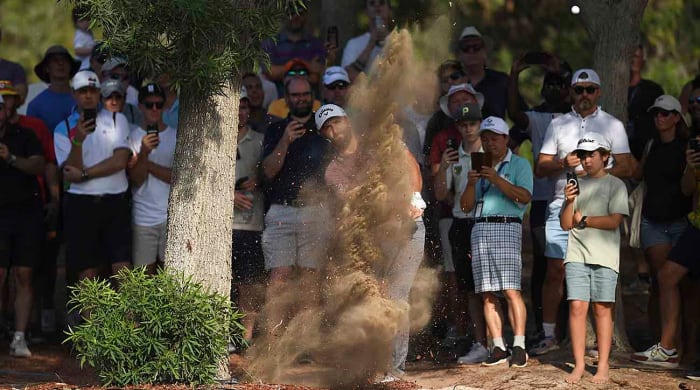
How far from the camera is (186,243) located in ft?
30.6

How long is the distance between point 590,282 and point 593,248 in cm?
30

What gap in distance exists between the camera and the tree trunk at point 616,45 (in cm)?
1205

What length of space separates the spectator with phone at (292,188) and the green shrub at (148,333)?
2.55m

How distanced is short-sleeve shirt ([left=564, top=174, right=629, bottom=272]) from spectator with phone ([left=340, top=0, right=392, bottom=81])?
3752 millimetres

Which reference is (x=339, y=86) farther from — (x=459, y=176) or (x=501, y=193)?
(x=501, y=193)

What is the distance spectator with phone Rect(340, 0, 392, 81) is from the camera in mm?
13773

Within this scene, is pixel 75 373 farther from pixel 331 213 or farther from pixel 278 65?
pixel 278 65

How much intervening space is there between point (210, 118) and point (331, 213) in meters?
1.78

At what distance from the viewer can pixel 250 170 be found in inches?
481

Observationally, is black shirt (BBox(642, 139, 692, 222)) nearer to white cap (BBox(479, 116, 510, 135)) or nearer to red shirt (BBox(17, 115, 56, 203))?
white cap (BBox(479, 116, 510, 135))

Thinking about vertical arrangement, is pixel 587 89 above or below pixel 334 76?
below

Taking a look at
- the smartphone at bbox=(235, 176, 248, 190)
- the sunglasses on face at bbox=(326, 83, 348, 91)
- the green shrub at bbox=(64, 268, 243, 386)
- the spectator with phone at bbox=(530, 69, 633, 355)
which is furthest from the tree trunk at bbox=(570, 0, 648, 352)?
the green shrub at bbox=(64, 268, 243, 386)

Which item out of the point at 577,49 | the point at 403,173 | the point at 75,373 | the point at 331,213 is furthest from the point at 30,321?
the point at 577,49

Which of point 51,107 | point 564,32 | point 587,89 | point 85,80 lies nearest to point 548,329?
point 587,89
